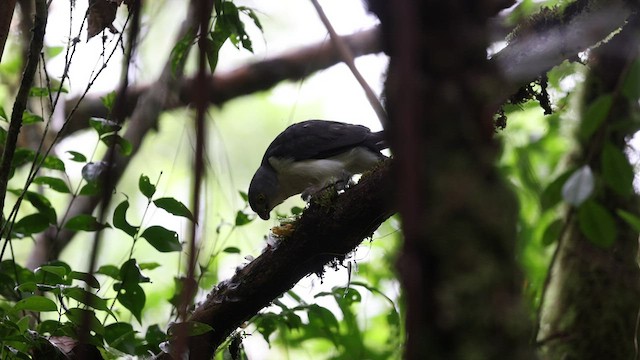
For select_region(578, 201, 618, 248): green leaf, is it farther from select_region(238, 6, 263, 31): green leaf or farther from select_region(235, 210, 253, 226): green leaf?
select_region(235, 210, 253, 226): green leaf

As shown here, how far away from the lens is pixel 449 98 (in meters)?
1.06

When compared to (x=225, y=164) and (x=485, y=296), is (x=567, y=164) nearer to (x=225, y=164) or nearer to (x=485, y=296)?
(x=225, y=164)

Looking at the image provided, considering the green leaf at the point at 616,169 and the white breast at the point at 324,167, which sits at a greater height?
the white breast at the point at 324,167

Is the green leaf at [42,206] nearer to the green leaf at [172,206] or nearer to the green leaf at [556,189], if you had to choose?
the green leaf at [172,206]

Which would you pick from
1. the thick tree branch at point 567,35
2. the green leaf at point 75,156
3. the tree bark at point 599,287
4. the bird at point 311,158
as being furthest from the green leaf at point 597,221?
the bird at point 311,158

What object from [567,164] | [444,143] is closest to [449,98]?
[444,143]

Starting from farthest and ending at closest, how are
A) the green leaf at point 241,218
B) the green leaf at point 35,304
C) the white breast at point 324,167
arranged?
1. the white breast at point 324,167
2. the green leaf at point 241,218
3. the green leaf at point 35,304

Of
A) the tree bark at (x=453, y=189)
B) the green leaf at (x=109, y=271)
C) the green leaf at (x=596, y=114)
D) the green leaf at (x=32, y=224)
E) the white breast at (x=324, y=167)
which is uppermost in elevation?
the white breast at (x=324, y=167)

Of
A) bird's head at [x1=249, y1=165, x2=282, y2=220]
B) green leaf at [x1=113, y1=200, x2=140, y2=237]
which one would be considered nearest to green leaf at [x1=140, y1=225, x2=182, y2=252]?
green leaf at [x1=113, y1=200, x2=140, y2=237]

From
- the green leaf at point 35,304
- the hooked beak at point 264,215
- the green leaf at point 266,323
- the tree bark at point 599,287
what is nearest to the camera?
the green leaf at point 35,304

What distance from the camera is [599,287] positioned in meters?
3.76

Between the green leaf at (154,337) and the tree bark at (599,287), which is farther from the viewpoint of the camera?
the tree bark at (599,287)

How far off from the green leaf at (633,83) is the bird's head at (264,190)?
4.03 m

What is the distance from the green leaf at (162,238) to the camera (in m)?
2.81
